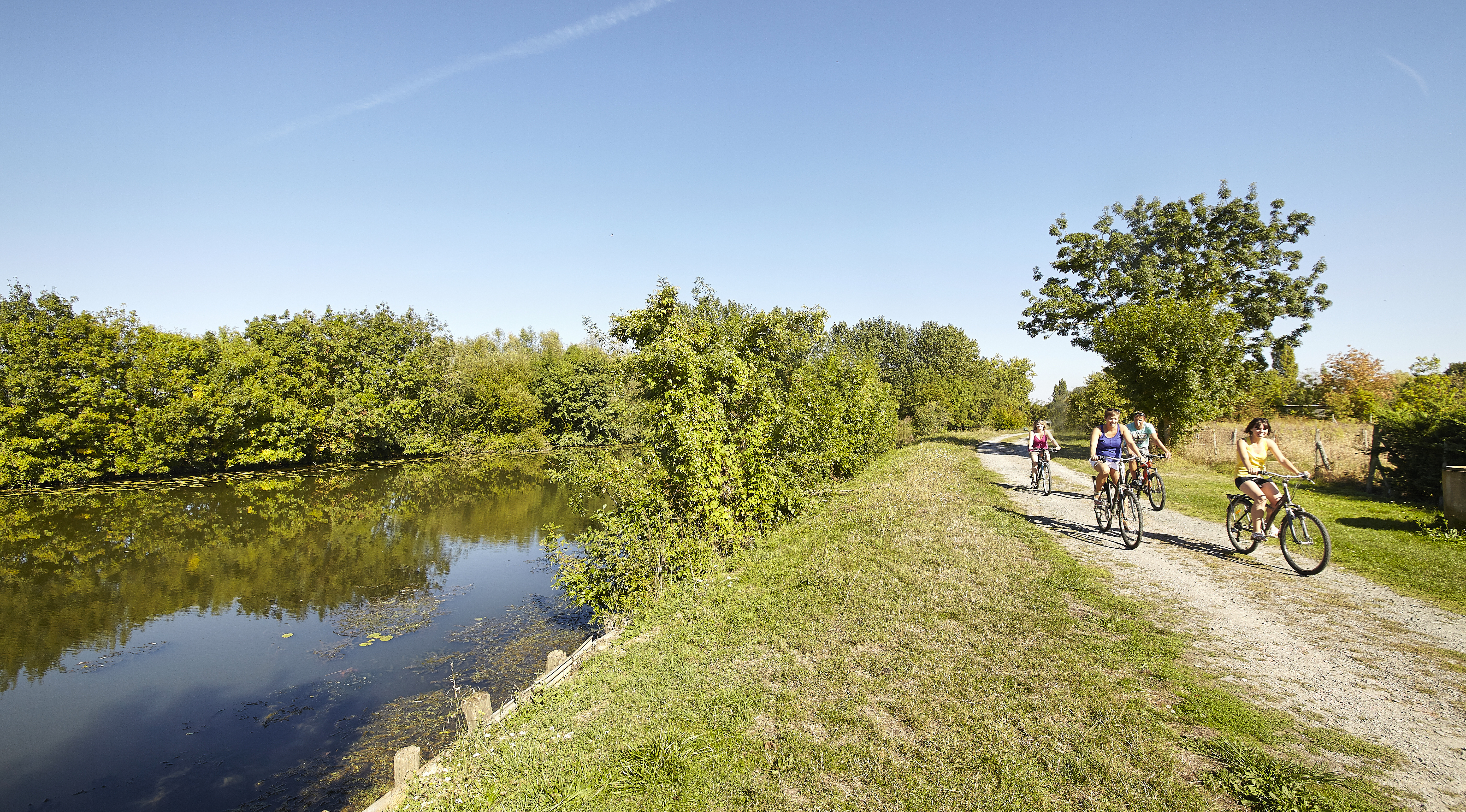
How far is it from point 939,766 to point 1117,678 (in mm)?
2111

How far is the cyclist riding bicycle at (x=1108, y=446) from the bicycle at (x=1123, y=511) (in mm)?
79

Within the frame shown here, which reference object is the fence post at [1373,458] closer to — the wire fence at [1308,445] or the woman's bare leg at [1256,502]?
the wire fence at [1308,445]

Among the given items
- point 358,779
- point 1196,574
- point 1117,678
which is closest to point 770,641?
point 1117,678

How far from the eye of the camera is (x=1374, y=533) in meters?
10.0

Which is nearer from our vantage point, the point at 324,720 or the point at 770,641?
the point at 770,641

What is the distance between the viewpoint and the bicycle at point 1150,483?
10781 mm

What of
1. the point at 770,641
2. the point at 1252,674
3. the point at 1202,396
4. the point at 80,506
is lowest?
the point at 80,506

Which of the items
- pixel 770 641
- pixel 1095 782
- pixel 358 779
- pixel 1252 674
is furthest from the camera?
pixel 358 779

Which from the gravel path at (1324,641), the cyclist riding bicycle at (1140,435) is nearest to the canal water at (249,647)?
the gravel path at (1324,641)

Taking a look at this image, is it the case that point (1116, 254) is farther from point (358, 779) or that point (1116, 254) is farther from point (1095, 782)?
point (358, 779)

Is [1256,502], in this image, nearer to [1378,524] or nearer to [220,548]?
[1378,524]

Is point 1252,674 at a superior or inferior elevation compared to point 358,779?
superior

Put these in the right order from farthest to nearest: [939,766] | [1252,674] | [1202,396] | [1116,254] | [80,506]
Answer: [1116,254] < [80,506] < [1202,396] < [1252,674] < [939,766]

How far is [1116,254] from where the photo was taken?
2747cm
